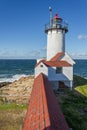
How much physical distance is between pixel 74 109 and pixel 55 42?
1219cm

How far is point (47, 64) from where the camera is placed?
1035 inches

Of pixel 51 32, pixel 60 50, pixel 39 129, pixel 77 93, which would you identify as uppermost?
pixel 51 32

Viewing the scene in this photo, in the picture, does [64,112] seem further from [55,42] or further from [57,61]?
[55,42]

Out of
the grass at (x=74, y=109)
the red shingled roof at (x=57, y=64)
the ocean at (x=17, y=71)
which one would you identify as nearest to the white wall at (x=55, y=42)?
the red shingled roof at (x=57, y=64)

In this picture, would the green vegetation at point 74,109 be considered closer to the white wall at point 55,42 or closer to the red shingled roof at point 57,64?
the red shingled roof at point 57,64

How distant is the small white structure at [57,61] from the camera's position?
2622 cm

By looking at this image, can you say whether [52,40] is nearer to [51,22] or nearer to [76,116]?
[51,22]

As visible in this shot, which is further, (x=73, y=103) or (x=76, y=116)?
(x=73, y=103)

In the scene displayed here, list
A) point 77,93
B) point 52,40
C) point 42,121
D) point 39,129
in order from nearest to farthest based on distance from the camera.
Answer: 1. point 39,129
2. point 42,121
3. point 77,93
4. point 52,40

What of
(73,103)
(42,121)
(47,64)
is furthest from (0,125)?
(47,64)

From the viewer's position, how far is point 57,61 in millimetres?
27547

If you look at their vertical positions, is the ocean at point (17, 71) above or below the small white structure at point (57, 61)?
below

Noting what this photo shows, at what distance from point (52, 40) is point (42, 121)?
21.5 meters

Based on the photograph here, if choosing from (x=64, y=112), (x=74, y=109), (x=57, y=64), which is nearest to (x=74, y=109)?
(x=74, y=109)
